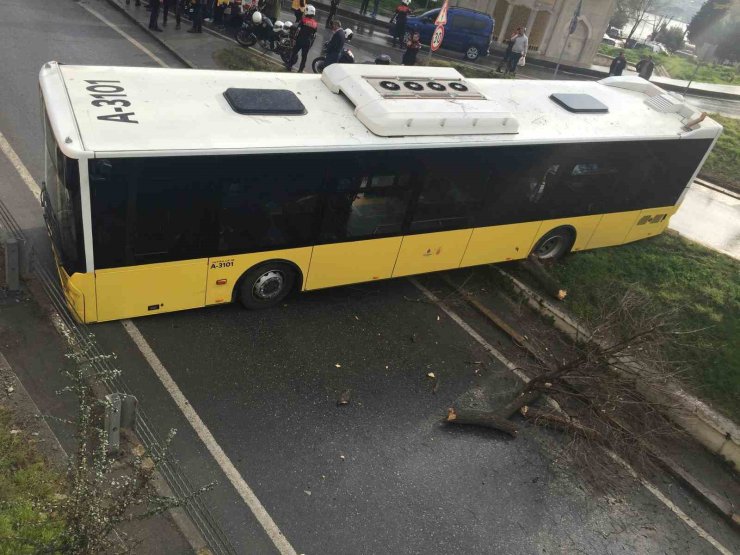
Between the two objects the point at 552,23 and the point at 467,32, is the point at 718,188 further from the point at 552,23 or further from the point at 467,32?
the point at 552,23

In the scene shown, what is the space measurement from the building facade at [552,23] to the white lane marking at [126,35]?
1702cm

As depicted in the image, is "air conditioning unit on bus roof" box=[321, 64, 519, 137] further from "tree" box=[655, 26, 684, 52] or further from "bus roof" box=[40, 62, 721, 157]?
"tree" box=[655, 26, 684, 52]

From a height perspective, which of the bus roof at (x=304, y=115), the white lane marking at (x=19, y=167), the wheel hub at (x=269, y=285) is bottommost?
the white lane marking at (x=19, y=167)

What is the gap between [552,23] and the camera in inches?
1146

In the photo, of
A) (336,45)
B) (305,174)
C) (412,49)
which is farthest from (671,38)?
(305,174)

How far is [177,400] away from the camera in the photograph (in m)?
7.46

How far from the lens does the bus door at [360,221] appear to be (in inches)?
330

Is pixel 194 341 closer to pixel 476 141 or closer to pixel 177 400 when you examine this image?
pixel 177 400

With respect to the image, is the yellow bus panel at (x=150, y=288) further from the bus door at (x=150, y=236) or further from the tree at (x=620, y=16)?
the tree at (x=620, y=16)

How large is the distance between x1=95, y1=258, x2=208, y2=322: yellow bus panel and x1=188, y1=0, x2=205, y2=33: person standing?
533 inches

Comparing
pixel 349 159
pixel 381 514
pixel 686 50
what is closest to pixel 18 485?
pixel 381 514

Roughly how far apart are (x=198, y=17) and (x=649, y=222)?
14.2 m

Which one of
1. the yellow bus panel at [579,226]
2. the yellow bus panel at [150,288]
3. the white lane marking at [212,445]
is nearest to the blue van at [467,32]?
the yellow bus panel at [579,226]

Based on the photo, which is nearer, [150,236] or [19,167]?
[150,236]
